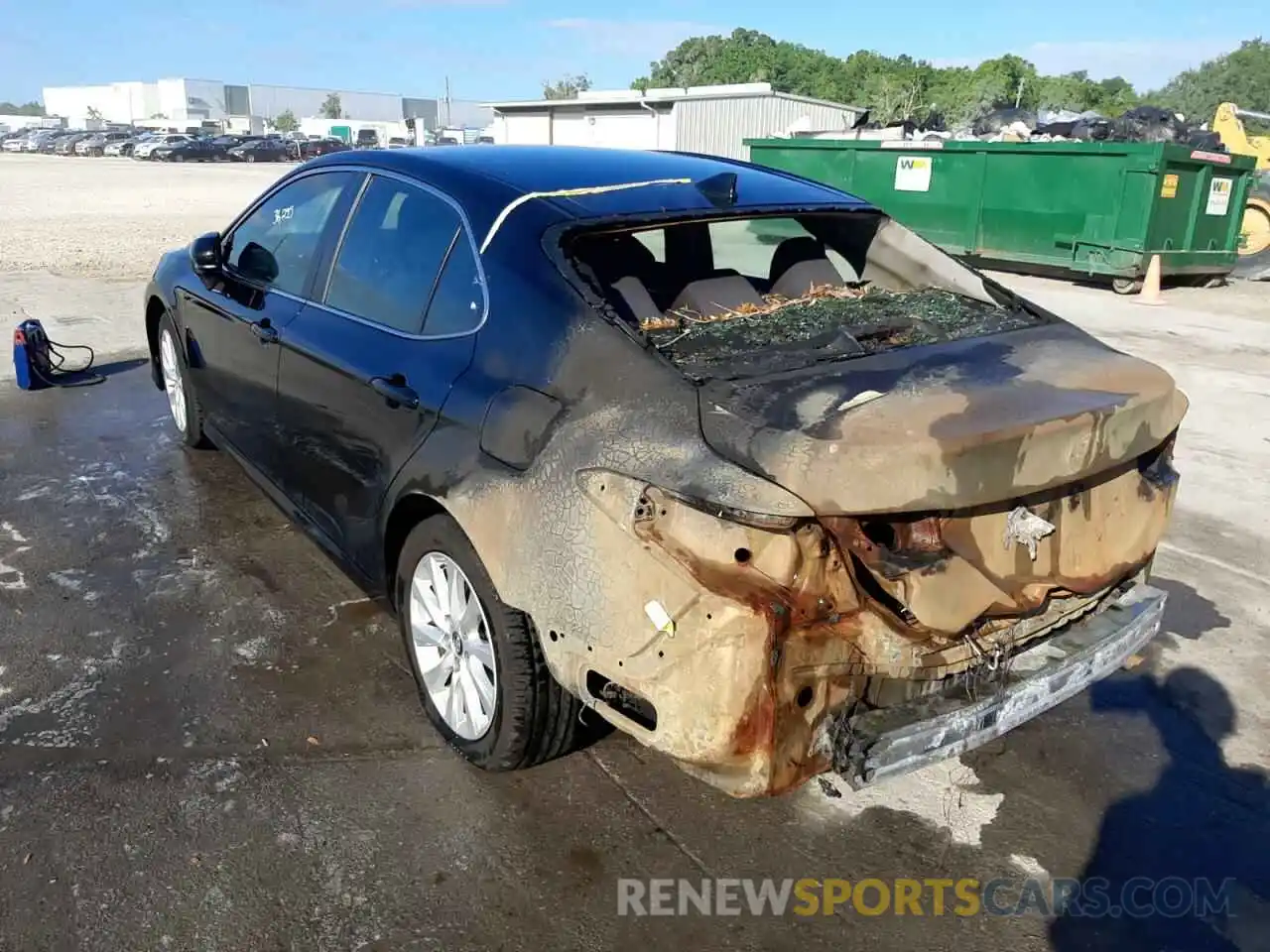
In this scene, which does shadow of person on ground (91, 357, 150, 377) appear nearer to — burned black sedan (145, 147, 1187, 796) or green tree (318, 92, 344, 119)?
burned black sedan (145, 147, 1187, 796)

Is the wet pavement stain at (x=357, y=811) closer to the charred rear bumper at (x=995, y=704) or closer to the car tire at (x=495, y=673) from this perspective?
the car tire at (x=495, y=673)

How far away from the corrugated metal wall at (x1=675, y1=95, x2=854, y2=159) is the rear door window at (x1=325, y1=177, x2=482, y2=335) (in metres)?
33.3

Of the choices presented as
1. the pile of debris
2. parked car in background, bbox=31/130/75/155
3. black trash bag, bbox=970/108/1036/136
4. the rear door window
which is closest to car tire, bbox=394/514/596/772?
the rear door window

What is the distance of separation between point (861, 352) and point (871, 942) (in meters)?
1.55

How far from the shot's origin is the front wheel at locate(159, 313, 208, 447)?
5.39m

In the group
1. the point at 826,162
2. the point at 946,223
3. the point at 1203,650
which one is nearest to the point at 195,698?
the point at 1203,650

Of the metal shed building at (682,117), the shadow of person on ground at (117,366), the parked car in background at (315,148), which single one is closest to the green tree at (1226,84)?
the metal shed building at (682,117)

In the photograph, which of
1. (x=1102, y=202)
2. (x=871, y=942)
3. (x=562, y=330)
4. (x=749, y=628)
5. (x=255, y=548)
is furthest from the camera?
(x=1102, y=202)

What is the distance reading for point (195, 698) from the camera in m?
3.45

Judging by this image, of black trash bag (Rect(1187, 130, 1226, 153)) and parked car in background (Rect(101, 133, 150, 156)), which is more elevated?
black trash bag (Rect(1187, 130, 1226, 153))

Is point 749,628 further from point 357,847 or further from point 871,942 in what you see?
point 357,847

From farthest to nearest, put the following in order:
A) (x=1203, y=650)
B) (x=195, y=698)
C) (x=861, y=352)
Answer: (x=1203, y=650), (x=195, y=698), (x=861, y=352)

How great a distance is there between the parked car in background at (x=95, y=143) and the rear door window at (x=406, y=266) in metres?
64.0

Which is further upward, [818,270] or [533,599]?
[818,270]
